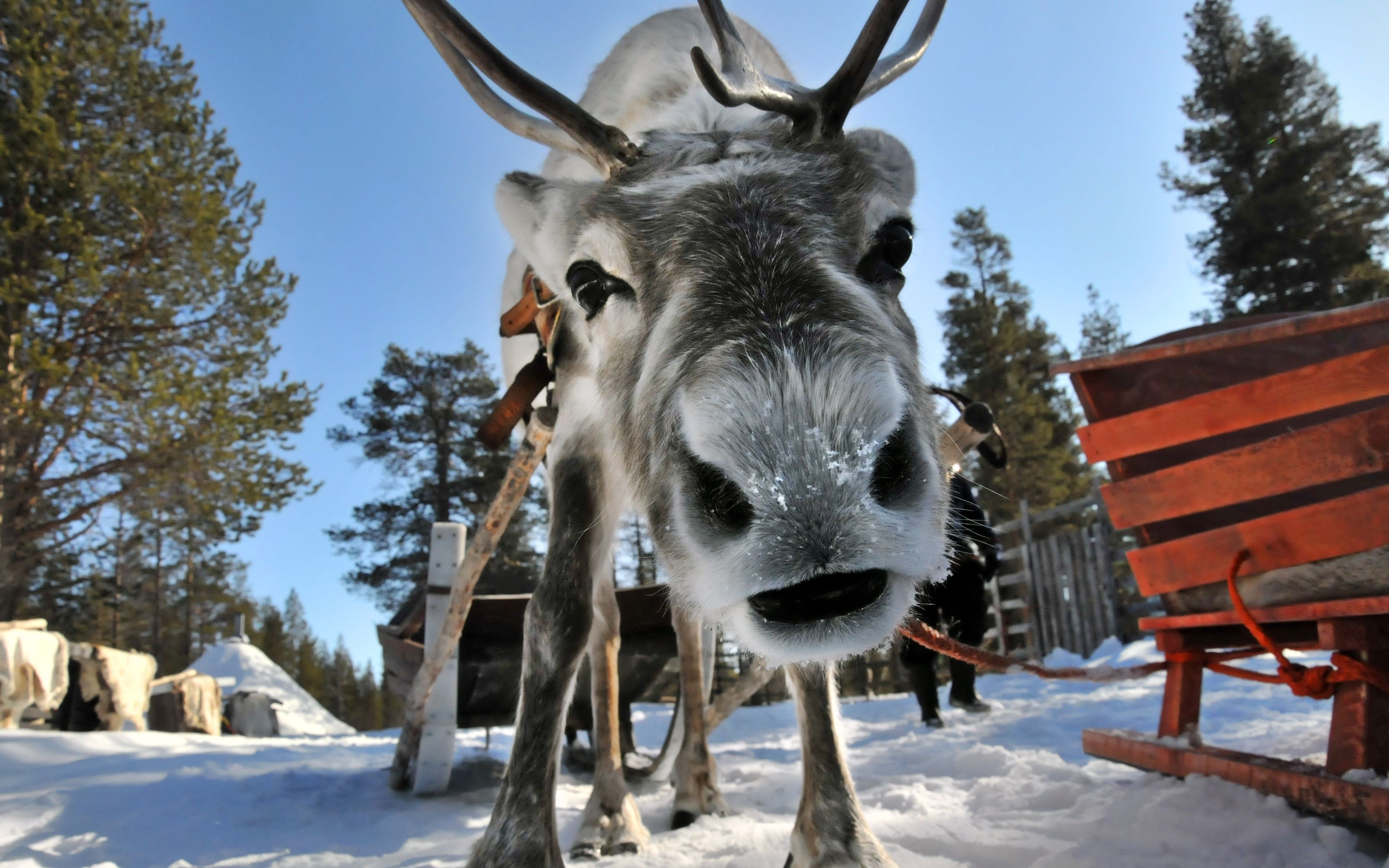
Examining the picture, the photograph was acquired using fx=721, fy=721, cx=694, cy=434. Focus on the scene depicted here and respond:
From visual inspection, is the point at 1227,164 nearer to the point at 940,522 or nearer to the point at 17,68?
the point at 940,522

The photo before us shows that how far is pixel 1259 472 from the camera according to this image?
87.4 inches

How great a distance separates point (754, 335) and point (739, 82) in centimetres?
102

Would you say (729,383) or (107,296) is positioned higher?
(107,296)

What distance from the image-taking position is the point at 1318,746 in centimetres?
309

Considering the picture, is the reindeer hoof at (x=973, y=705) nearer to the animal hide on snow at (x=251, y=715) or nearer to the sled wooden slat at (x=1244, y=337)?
the sled wooden slat at (x=1244, y=337)

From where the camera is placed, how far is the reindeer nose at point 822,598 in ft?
3.75

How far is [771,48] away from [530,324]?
6.61ft

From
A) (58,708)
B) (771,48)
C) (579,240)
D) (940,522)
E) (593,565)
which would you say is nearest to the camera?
(940,522)

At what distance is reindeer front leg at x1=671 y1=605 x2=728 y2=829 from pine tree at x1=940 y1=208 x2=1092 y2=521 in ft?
70.4

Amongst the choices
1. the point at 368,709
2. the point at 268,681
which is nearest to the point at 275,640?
the point at 368,709

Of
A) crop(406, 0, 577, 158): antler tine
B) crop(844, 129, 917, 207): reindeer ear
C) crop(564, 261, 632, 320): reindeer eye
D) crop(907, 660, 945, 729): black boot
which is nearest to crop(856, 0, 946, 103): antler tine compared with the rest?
crop(844, 129, 917, 207): reindeer ear

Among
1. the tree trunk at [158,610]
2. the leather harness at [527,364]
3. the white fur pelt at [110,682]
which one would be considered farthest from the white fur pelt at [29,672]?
the tree trunk at [158,610]

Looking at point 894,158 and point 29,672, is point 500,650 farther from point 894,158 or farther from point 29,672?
point 29,672

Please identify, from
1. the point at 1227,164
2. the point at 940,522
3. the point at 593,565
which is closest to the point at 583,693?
the point at 593,565
